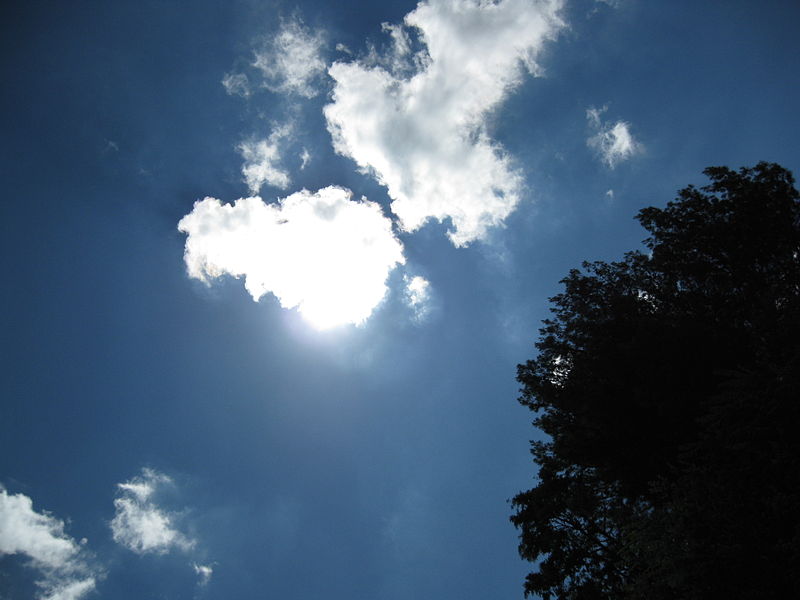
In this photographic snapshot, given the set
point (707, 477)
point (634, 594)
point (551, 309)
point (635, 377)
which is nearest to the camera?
point (707, 477)

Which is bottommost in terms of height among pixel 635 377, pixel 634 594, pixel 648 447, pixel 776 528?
pixel 634 594

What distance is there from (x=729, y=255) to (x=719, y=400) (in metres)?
6.34

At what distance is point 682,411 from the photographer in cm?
1220

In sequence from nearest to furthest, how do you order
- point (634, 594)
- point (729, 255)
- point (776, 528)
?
1. point (776, 528)
2. point (634, 594)
3. point (729, 255)

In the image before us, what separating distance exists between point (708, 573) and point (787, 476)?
9.49ft

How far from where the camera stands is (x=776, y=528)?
915 centimetres

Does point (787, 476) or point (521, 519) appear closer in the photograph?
point (787, 476)

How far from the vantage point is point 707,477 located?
10.3 m

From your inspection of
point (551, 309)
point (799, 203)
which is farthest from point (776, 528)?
point (799, 203)

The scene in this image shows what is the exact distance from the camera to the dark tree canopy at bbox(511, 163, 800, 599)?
947 centimetres

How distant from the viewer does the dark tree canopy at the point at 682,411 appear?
31.1 feet

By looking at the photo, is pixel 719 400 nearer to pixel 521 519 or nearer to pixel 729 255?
pixel 729 255

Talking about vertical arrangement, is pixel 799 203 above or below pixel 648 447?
above

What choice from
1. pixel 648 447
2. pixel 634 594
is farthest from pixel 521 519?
pixel 648 447
